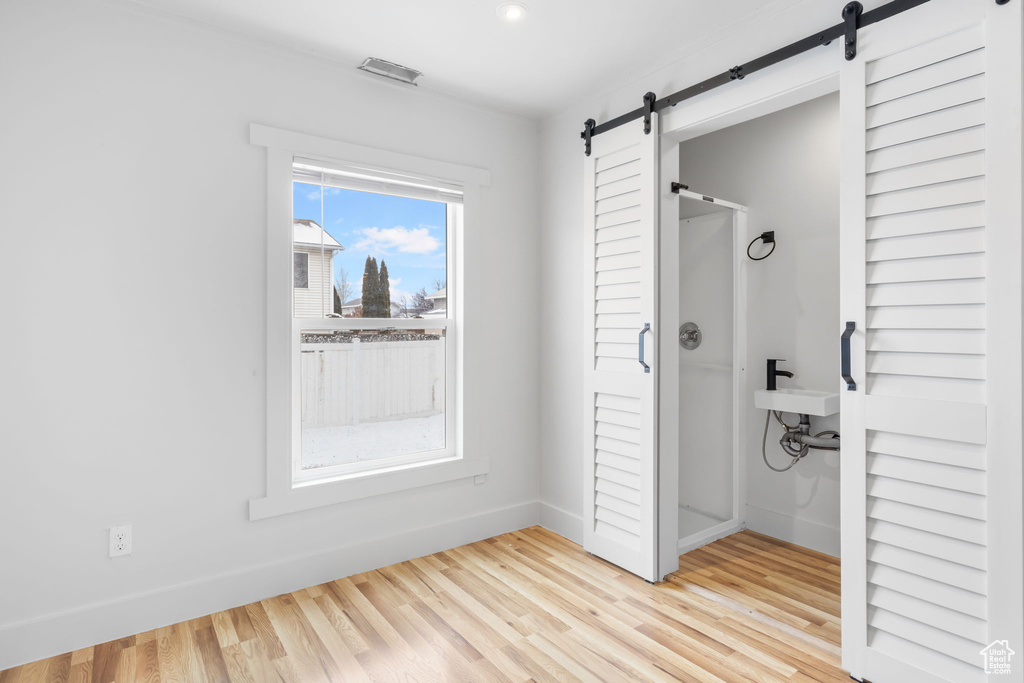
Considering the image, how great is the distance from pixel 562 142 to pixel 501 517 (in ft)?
7.51

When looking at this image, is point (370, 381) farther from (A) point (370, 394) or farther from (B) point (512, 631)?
(B) point (512, 631)

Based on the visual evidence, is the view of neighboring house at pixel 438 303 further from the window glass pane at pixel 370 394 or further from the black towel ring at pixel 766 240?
the black towel ring at pixel 766 240

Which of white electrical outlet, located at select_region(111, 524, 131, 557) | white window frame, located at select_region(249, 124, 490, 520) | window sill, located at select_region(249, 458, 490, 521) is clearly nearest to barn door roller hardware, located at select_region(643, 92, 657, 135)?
white window frame, located at select_region(249, 124, 490, 520)

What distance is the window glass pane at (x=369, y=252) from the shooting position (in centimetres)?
269

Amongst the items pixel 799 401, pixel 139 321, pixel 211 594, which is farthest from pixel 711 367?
pixel 139 321

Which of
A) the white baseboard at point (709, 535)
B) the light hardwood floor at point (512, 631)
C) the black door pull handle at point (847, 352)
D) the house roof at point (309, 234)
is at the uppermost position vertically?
the house roof at point (309, 234)

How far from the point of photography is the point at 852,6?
1.86 meters

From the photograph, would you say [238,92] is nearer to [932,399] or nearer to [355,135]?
[355,135]

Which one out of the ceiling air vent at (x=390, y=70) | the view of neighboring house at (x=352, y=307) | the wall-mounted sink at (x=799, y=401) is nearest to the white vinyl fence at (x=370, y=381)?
the view of neighboring house at (x=352, y=307)

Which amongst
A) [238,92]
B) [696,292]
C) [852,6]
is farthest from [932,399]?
[238,92]

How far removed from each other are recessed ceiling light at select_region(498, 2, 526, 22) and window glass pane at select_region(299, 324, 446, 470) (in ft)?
5.22

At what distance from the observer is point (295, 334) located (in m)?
2.65

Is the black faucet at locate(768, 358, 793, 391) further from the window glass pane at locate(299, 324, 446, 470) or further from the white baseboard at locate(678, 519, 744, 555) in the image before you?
the window glass pane at locate(299, 324, 446, 470)

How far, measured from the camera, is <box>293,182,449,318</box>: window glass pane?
106 inches
